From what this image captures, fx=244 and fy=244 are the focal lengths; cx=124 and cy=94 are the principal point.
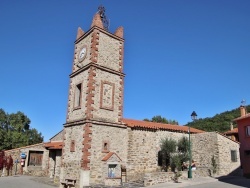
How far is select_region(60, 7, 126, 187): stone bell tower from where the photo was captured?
1739 cm

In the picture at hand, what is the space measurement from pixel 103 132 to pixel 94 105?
215 cm

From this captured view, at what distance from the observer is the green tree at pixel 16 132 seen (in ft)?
147

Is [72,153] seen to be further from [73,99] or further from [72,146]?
[73,99]

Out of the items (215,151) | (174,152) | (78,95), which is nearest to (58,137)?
(78,95)

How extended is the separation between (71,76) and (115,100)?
15.6 ft

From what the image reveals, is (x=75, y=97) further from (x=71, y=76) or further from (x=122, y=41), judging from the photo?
(x=122, y=41)

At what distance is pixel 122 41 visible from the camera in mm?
22000

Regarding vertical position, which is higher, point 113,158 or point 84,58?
point 84,58

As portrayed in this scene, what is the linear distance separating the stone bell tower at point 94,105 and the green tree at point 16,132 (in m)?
30.0

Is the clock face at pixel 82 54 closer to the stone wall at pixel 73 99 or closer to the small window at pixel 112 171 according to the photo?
the stone wall at pixel 73 99

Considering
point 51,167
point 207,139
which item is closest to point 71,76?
point 51,167

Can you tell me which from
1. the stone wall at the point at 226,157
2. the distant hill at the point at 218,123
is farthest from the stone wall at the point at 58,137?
the distant hill at the point at 218,123

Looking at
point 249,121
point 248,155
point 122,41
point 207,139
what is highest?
point 122,41

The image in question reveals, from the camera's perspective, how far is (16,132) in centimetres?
4712
